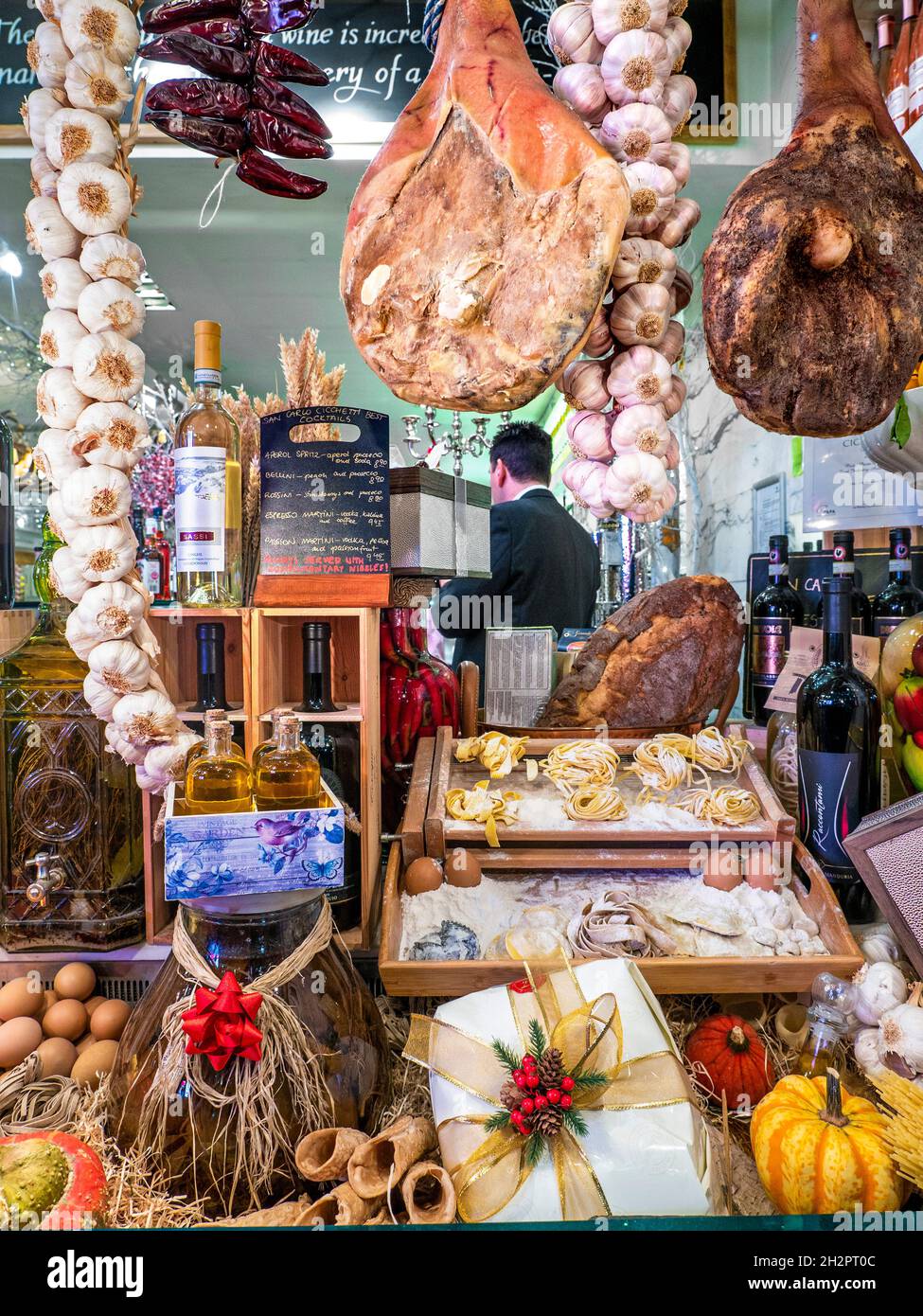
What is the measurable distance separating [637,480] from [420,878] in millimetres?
749

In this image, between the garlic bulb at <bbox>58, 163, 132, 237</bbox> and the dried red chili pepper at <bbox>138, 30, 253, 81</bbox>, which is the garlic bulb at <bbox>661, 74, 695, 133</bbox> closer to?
the dried red chili pepper at <bbox>138, 30, 253, 81</bbox>

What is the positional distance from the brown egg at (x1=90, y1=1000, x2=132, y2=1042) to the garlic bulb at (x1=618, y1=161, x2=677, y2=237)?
4.61 ft

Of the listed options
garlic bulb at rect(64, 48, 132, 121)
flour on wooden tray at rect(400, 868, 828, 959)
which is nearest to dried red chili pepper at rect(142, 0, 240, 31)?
garlic bulb at rect(64, 48, 132, 121)

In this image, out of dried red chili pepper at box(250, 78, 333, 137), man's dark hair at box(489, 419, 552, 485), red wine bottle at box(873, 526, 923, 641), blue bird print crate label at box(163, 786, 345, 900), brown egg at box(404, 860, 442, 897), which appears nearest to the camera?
blue bird print crate label at box(163, 786, 345, 900)

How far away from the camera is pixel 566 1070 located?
0.96 meters

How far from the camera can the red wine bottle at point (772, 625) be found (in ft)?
6.68

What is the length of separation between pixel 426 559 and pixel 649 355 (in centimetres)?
73

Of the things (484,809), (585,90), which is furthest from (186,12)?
(484,809)

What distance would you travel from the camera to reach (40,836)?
4.86ft

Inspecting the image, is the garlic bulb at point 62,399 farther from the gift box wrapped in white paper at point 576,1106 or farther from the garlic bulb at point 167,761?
the gift box wrapped in white paper at point 576,1106

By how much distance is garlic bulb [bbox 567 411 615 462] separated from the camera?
3.59 ft

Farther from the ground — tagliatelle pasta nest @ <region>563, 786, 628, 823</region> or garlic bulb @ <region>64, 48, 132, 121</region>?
garlic bulb @ <region>64, 48, 132, 121</region>

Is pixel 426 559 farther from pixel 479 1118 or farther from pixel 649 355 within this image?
pixel 479 1118

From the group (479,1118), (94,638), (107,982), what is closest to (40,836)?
(107,982)
